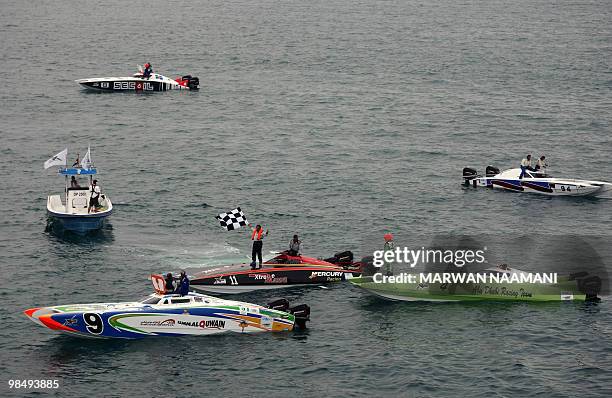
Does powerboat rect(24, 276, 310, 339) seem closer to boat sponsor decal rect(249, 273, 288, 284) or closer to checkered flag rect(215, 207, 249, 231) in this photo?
boat sponsor decal rect(249, 273, 288, 284)

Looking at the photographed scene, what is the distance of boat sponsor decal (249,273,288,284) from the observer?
4675 cm

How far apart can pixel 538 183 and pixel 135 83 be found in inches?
1839

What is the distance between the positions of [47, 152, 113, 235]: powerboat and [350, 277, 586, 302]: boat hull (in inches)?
670

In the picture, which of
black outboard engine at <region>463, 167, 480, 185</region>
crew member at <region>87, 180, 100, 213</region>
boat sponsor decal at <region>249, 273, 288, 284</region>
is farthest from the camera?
black outboard engine at <region>463, 167, 480, 185</region>

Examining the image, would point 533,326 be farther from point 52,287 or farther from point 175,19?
point 175,19

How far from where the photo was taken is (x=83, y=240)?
176 feet

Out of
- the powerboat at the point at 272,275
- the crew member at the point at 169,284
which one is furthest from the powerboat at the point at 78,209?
the crew member at the point at 169,284

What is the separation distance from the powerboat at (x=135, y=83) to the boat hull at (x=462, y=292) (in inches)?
2160

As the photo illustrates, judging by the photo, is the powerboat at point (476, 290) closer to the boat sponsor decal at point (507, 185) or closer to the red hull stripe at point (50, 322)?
the red hull stripe at point (50, 322)

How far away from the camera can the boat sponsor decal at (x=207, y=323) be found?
136ft

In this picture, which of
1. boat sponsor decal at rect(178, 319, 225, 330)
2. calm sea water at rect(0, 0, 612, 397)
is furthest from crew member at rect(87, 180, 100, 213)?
boat sponsor decal at rect(178, 319, 225, 330)

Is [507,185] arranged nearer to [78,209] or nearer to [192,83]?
[78,209]

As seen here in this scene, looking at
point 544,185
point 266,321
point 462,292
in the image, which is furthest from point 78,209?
point 544,185

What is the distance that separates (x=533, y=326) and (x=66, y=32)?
11138 cm
